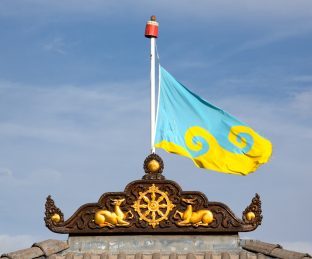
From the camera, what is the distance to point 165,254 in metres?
21.2

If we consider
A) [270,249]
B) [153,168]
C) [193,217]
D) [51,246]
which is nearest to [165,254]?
[193,217]

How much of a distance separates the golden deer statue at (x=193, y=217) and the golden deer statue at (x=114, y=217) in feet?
3.81

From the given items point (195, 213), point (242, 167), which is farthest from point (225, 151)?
point (195, 213)

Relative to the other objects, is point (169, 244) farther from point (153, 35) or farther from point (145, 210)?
point (153, 35)

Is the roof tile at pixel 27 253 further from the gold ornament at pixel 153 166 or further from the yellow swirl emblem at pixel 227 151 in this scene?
the yellow swirl emblem at pixel 227 151

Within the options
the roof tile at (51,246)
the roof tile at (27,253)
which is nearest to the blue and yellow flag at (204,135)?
the roof tile at (51,246)

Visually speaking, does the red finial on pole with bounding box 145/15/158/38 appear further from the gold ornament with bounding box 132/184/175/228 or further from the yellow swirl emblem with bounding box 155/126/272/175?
the gold ornament with bounding box 132/184/175/228

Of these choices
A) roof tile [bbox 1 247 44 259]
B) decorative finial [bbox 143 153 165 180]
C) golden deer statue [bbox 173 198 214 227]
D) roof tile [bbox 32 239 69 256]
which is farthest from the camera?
decorative finial [bbox 143 153 165 180]

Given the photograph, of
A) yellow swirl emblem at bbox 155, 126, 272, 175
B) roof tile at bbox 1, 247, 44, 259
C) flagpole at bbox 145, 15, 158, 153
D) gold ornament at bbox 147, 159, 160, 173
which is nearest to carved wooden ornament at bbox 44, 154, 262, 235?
gold ornament at bbox 147, 159, 160, 173

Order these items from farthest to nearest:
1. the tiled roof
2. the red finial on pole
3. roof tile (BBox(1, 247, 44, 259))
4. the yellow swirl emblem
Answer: the red finial on pole → the yellow swirl emblem → the tiled roof → roof tile (BBox(1, 247, 44, 259))

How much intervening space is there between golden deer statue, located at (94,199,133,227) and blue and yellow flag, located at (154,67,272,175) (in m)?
1.85

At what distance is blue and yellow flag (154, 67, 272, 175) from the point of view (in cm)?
2231

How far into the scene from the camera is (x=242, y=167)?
882 inches

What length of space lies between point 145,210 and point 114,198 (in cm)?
Answer: 78
